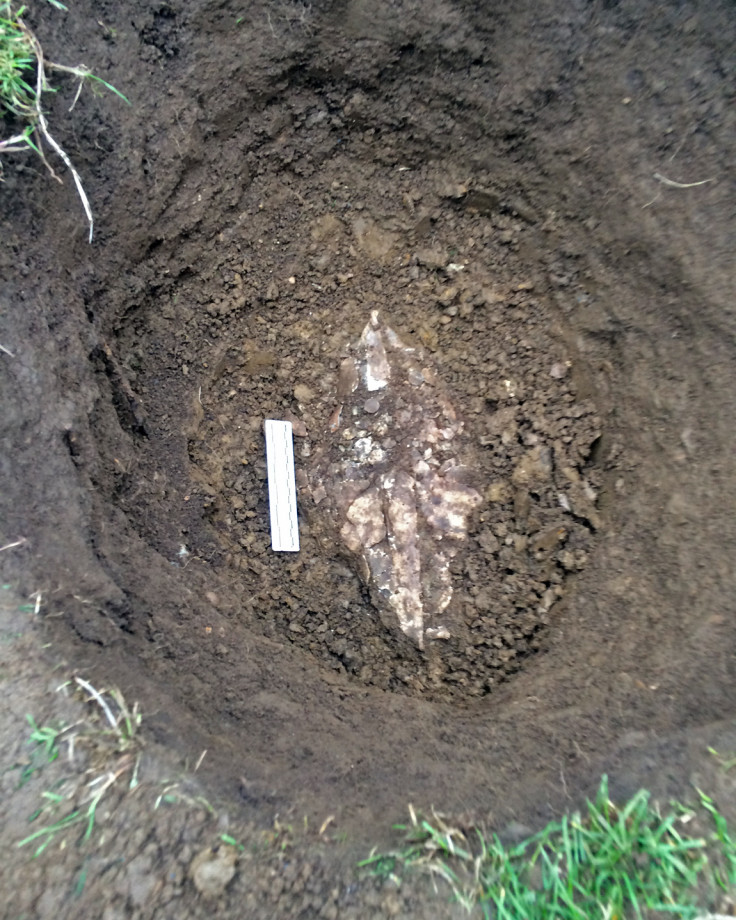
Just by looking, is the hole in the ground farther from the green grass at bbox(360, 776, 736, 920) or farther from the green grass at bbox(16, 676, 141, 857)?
the green grass at bbox(360, 776, 736, 920)

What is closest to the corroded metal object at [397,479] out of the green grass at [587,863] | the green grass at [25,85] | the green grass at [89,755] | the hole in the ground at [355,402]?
the hole in the ground at [355,402]

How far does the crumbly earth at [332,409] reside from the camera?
1.54m

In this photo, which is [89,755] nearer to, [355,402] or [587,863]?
[587,863]

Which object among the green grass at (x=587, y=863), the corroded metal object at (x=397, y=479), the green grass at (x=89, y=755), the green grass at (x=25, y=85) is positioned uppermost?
the green grass at (x=25, y=85)

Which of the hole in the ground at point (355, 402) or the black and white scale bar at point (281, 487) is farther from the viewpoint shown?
the black and white scale bar at point (281, 487)

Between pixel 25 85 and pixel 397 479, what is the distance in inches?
72.6

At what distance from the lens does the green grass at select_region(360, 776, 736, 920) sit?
55.1 inches

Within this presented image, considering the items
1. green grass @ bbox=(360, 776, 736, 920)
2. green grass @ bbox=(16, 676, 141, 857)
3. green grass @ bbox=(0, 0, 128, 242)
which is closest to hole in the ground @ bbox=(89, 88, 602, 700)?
green grass @ bbox=(0, 0, 128, 242)

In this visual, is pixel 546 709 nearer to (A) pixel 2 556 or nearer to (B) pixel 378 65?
(A) pixel 2 556

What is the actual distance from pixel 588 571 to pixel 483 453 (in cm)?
64

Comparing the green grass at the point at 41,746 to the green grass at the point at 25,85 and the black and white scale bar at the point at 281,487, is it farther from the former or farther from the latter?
the green grass at the point at 25,85

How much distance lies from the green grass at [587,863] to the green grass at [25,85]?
209 cm

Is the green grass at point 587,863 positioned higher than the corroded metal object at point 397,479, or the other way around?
the corroded metal object at point 397,479

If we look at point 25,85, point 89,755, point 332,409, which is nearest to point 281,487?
point 332,409
